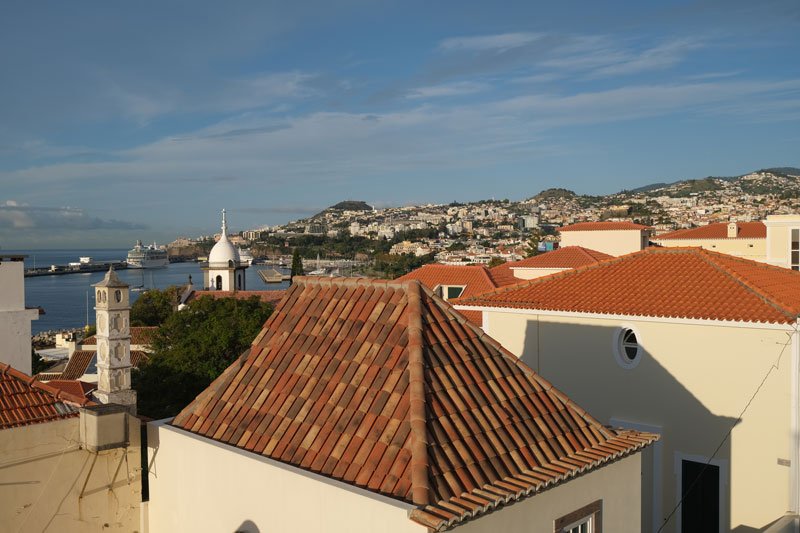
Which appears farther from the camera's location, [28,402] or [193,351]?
[193,351]

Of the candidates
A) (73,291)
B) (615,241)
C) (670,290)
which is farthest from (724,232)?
(73,291)

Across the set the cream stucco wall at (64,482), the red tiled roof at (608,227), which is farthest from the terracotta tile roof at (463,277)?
the cream stucco wall at (64,482)

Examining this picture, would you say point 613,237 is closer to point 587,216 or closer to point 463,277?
point 463,277

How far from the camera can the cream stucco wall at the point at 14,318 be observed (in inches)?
442

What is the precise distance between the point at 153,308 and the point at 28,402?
44.5 meters

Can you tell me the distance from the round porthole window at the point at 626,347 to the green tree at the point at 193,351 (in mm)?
11997

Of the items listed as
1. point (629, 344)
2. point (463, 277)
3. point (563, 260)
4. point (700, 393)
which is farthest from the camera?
point (463, 277)

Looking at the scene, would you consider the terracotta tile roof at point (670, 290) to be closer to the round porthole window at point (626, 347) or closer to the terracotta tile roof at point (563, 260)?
the round porthole window at point (626, 347)

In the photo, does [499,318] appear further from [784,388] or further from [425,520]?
[425,520]

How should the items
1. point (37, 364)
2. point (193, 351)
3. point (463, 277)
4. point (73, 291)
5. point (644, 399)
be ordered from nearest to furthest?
1. point (644, 399)
2. point (193, 351)
3. point (463, 277)
4. point (37, 364)
5. point (73, 291)

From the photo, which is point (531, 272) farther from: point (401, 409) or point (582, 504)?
point (401, 409)

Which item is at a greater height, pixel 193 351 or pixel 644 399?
pixel 644 399

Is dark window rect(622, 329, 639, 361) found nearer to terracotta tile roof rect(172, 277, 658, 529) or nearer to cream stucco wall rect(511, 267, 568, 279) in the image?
terracotta tile roof rect(172, 277, 658, 529)

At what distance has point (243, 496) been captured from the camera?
18.8 feet
